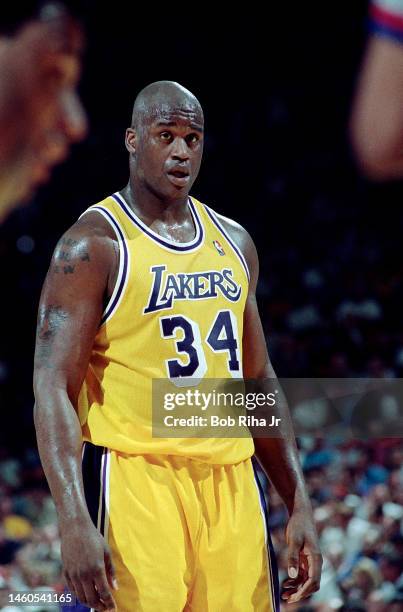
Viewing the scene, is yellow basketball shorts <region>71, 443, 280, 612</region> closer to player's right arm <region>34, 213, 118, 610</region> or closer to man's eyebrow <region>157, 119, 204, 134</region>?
player's right arm <region>34, 213, 118, 610</region>

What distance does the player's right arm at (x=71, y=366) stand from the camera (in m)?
2.78

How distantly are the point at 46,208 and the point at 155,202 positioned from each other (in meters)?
7.57

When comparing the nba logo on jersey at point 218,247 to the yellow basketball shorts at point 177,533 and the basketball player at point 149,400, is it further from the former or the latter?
the yellow basketball shorts at point 177,533

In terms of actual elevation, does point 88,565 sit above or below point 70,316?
below

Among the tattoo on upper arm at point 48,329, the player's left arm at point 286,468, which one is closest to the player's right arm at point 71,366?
the tattoo on upper arm at point 48,329

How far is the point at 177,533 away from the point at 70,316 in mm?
734

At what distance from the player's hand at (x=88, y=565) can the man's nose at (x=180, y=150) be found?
3.99ft

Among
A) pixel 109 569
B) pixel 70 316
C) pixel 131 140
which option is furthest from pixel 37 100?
pixel 109 569

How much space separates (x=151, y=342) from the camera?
10.2ft

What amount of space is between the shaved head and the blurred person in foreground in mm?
6680

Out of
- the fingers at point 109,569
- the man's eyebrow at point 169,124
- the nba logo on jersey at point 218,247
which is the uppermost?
the man's eyebrow at point 169,124

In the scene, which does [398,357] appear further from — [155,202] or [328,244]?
[155,202]

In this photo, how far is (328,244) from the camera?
11031mm

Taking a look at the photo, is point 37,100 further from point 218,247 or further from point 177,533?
point 177,533
